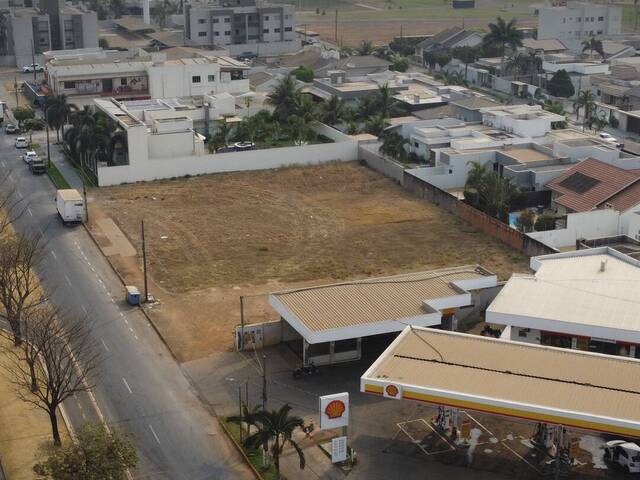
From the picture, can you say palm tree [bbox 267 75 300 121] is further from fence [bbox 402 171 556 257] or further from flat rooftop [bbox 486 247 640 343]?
flat rooftop [bbox 486 247 640 343]

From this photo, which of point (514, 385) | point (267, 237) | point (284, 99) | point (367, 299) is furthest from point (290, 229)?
point (284, 99)

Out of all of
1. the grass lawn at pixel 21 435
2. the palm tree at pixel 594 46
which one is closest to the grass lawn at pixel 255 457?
the grass lawn at pixel 21 435

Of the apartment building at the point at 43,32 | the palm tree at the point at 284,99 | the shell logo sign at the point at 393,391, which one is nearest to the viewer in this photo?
the shell logo sign at the point at 393,391

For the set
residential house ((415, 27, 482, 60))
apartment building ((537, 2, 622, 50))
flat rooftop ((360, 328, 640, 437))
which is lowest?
flat rooftop ((360, 328, 640, 437))

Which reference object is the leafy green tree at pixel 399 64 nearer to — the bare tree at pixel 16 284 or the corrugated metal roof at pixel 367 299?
the bare tree at pixel 16 284

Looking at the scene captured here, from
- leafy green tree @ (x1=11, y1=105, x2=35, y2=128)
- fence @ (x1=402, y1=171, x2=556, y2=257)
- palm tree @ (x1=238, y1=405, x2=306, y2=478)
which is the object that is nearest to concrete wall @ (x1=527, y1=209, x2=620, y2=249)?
fence @ (x1=402, y1=171, x2=556, y2=257)

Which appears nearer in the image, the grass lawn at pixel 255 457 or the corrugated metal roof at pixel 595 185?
the grass lawn at pixel 255 457

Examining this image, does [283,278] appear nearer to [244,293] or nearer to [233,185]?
[244,293]
